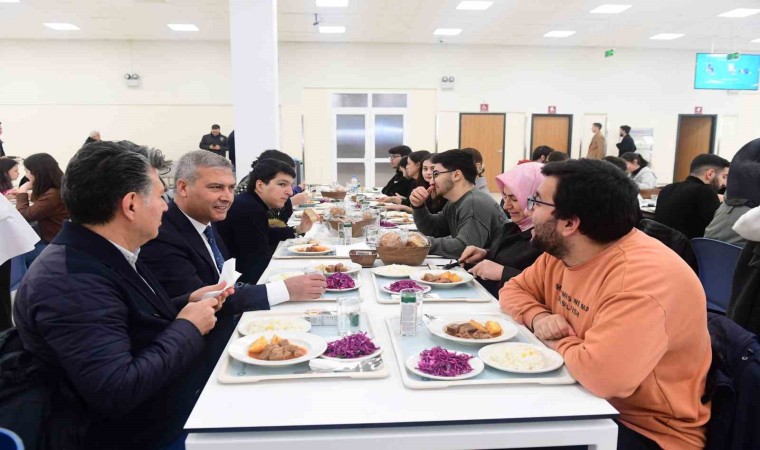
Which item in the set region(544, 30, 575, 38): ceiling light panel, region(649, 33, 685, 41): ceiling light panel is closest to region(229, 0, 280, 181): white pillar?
region(544, 30, 575, 38): ceiling light panel

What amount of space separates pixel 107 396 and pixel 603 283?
52.3 inches

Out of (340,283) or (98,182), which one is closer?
(98,182)

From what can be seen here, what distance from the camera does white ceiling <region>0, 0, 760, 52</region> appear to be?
27.7 ft

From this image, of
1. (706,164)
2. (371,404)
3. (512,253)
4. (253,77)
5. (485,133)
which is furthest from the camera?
(485,133)

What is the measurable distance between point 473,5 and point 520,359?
8088mm

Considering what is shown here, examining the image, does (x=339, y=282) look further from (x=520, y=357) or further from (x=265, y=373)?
(x=520, y=357)

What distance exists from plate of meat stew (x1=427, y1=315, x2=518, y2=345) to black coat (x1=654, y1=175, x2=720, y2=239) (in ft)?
9.33

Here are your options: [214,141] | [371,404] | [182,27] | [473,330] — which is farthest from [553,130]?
[371,404]

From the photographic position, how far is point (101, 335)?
4.23 feet

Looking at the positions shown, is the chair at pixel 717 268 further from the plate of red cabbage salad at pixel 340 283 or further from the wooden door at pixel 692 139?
the wooden door at pixel 692 139

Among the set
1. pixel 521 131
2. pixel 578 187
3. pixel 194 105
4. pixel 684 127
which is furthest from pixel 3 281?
pixel 684 127

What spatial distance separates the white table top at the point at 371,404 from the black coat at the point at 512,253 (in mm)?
1004

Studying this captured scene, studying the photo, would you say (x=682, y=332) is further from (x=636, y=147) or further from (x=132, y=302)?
(x=636, y=147)

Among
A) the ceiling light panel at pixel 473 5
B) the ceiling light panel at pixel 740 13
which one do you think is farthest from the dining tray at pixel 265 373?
the ceiling light panel at pixel 740 13
